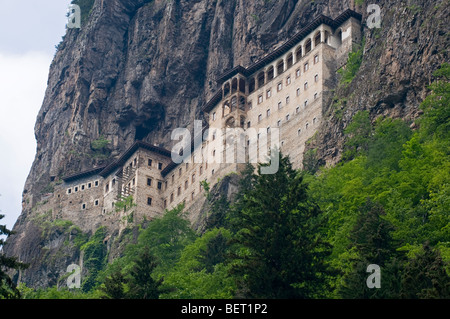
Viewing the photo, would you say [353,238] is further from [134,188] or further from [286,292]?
[134,188]

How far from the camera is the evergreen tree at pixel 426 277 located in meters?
29.8

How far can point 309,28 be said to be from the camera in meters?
73.9

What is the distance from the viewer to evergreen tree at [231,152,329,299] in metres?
33.1

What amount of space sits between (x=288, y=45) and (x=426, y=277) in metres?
47.2

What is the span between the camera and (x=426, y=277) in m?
31.5

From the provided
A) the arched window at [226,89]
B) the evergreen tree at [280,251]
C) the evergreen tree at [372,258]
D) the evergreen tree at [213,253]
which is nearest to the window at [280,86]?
the arched window at [226,89]

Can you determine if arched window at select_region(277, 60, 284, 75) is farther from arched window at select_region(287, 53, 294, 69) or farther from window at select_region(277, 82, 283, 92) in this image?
window at select_region(277, 82, 283, 92)

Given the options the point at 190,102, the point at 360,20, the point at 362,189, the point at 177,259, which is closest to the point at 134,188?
the point at 190,102

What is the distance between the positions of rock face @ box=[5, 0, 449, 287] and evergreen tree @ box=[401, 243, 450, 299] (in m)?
31.3

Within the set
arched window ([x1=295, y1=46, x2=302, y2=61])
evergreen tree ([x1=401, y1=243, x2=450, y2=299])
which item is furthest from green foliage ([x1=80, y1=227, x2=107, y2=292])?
evergreen tree ([x1=401, y1=243, x2=450, y2=299])

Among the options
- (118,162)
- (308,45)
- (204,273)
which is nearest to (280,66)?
(308,45)

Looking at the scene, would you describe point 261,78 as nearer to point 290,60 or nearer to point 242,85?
point 242,85

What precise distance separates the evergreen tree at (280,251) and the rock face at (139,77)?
27530 mm

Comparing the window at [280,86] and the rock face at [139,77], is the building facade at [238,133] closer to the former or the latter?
the window at [280,86]
